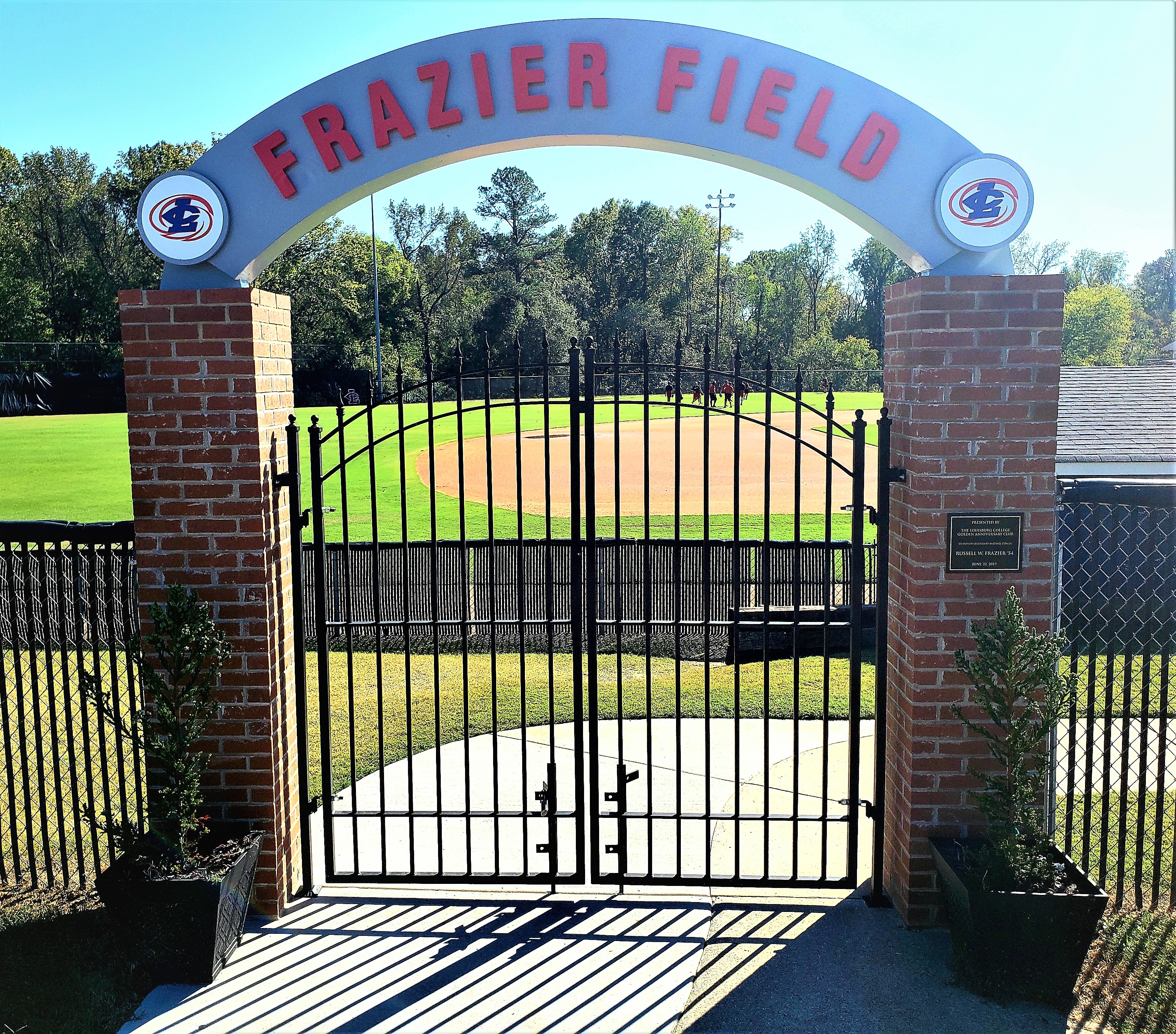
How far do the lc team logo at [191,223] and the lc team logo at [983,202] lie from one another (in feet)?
9.81

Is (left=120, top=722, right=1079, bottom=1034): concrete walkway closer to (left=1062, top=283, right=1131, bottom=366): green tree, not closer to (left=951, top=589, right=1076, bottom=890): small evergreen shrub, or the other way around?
(left=951, top=589, right=1076, bottom=890): small evergreen shrub

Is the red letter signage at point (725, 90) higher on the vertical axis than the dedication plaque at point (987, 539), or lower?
higher

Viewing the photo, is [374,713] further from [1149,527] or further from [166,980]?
[1149,527]

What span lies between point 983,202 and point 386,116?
249 centimetres

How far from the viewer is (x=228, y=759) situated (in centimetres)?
432

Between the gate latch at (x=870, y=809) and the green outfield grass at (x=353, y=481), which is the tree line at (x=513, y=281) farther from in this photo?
the gate latch at (x=870, y=809)

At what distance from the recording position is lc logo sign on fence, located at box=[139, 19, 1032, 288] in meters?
4.00

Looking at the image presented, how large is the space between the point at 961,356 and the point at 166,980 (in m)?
4.06

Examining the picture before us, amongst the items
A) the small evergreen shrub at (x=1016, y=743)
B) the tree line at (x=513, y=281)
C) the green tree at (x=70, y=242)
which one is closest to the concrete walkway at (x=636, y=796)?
the small evergreen shrub at (x=1016, y=743)

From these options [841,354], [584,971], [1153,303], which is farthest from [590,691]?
[1153,303]

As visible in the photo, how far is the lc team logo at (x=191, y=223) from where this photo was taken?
4.09 metres

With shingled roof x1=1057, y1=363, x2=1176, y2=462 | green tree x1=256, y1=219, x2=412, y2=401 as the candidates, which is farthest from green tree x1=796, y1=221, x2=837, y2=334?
shingled roof x1=1057, y1=363, x2=1176, y2=462

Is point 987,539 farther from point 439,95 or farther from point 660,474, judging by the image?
point 660,474

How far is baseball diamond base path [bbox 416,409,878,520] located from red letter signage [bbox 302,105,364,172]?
20176 millimetres
